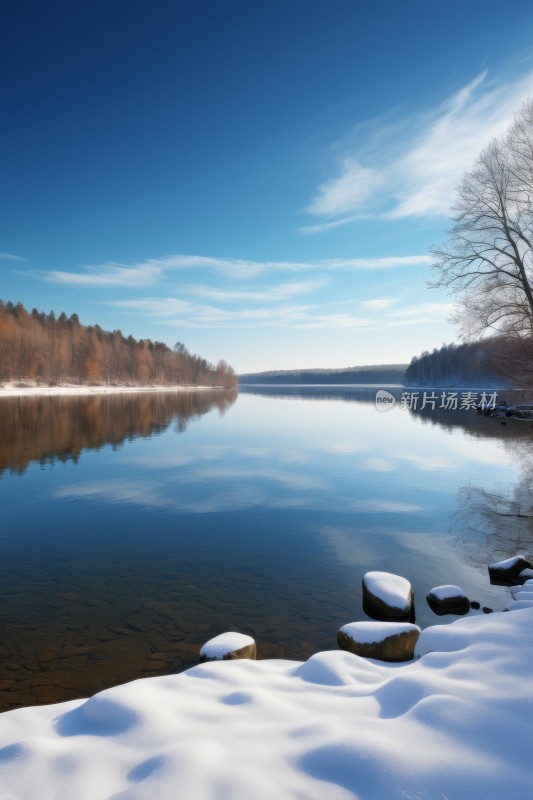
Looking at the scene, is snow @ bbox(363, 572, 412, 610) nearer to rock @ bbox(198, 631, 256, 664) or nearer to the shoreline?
rock @ bbox(198, 631, 256, 664)

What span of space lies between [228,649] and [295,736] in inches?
94.4

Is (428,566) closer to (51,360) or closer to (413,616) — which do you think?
(413,616)

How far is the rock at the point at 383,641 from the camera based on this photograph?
5984mm

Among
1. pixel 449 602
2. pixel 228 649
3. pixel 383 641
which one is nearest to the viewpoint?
pixel 228 649

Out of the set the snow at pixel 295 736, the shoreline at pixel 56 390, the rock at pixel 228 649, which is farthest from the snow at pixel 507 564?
the shoreline at pixel 56 390

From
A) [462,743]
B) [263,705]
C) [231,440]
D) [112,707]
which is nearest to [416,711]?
[462,743]

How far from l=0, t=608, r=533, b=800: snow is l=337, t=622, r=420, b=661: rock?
2.75 feet

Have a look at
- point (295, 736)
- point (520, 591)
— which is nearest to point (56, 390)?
point (520, 591)

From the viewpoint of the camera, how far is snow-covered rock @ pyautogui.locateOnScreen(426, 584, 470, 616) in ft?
25.7

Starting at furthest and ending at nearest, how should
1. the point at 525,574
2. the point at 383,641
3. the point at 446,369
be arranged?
the point at 446,369 < the point at 525,574 < the point at 383,641

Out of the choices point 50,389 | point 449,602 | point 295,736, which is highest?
point 50,389

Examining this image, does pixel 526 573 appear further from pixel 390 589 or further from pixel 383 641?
pixel 383 641

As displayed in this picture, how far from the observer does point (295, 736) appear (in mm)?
3578

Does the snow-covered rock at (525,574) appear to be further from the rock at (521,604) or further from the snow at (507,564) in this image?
the rock at (521,604)
